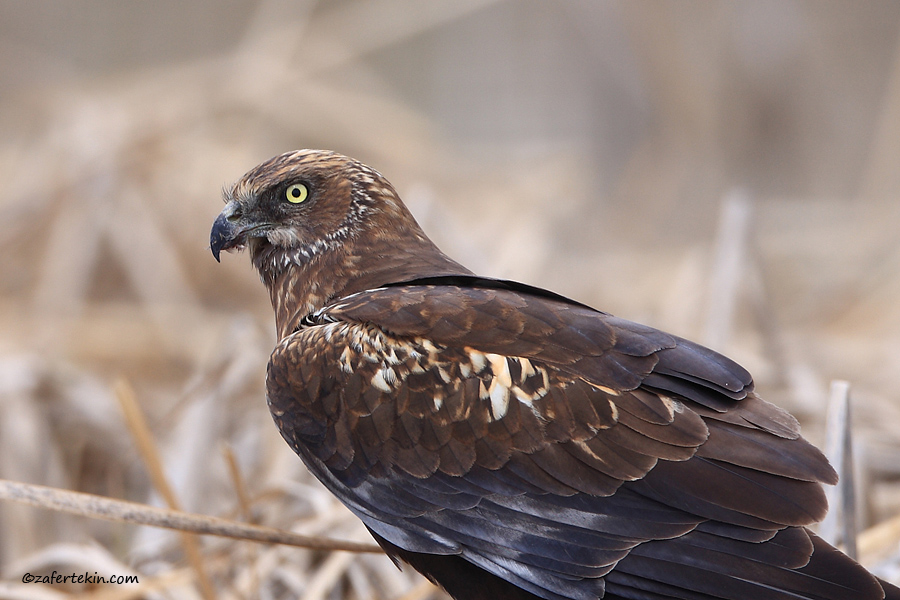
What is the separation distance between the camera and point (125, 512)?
1.82 m

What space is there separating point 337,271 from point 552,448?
0.82 m

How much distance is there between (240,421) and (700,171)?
8.22 m

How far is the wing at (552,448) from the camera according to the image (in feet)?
5.45

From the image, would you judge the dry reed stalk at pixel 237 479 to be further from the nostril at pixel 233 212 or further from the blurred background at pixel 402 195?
the nostril at pixel 233 212

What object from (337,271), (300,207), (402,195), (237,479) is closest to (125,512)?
(237,479)

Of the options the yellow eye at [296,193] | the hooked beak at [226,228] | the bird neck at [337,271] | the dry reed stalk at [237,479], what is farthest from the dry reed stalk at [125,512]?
the yellow eye at [296,193]

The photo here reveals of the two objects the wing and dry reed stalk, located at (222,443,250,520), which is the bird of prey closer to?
the wing

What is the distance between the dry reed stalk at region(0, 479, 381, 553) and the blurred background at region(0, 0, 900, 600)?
43 cm

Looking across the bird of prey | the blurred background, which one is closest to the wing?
the bird of prey

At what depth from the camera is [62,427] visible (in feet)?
12.0

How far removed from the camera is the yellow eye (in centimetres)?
236

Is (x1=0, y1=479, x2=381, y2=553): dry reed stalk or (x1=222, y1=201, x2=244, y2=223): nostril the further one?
(x1=222, y1=201, x2=244, y2=223): nostril

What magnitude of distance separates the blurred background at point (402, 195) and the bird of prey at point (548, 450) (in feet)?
1.73

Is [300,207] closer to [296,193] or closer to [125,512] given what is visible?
[296,193]
